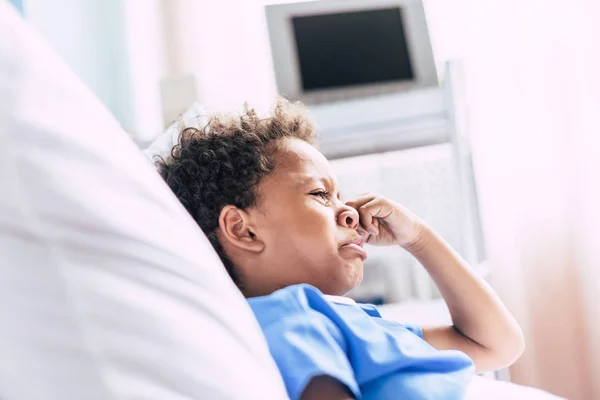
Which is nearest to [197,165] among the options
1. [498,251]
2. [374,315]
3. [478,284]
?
[374,315]

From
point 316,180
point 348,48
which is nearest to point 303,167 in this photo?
point 316,180

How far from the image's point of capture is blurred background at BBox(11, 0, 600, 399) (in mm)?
1406

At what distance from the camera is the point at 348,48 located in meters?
1.70

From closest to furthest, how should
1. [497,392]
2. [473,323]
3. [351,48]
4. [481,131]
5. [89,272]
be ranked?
[89,272], [497,392], [473,323], [481,131], [351,48]

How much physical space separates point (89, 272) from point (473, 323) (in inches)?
27.5

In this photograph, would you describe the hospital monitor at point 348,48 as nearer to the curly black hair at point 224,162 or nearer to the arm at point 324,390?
the curly black hair at point 224,162

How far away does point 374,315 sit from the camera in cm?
83

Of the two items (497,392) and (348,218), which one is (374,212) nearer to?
(348,218)

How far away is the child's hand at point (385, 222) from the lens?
92cm

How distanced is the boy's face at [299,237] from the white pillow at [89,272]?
374mm

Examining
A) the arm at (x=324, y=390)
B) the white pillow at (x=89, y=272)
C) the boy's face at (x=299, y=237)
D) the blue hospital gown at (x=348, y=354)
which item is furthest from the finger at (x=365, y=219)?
the white pillow at (x=89, y=272)

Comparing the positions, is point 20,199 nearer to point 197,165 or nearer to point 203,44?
point 197,165

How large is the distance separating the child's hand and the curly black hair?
5.4 inches

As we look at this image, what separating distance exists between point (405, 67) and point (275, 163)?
0.97 meters
